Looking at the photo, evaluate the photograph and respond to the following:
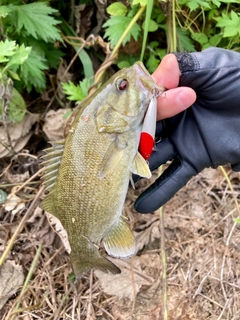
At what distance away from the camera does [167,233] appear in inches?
118

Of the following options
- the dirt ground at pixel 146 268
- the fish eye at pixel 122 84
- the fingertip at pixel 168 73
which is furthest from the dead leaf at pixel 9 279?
the fingertip at pixel 168 73

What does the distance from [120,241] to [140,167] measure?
43 cm

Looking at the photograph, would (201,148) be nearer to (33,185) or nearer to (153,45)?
(153,45)

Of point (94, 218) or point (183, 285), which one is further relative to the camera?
point (183, 285)

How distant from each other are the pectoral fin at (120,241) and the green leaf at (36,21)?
4.55 feet

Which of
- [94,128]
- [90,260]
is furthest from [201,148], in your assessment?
[90,260]

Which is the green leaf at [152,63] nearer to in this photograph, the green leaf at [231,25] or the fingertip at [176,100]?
the green leaf at [231,25]

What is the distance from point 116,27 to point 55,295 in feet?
5.84

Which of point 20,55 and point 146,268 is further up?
point 20,55

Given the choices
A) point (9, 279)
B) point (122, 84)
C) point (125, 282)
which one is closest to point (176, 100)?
point (122, 84)

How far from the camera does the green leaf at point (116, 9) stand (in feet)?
9.50

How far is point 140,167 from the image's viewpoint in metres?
2.20

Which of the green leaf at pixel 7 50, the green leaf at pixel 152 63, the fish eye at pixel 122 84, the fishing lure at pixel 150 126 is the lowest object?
the green leaf at pixel 152 63

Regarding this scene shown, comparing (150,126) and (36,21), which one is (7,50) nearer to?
(36,21)
